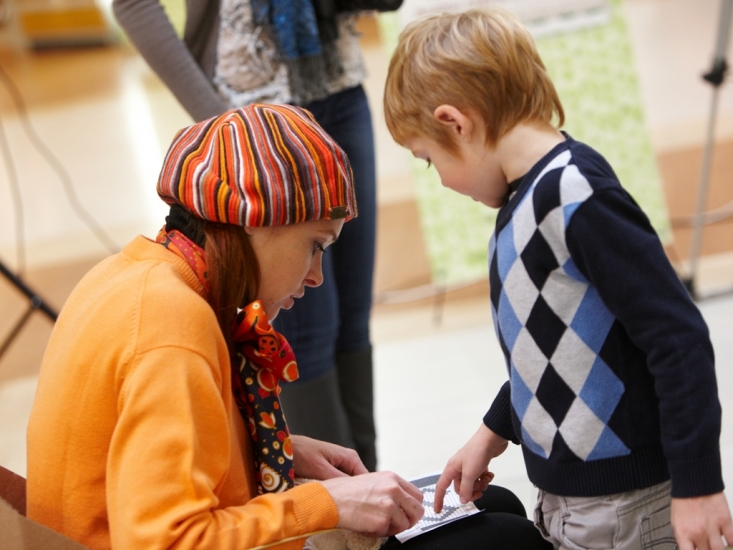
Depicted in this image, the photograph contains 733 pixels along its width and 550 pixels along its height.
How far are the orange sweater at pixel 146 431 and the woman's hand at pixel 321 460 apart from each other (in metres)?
0.20

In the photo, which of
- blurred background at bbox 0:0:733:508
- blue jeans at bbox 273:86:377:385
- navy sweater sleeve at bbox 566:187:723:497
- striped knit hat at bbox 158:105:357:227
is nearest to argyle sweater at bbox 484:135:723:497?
navy sweater sleeve at bbox 566:187:723:497

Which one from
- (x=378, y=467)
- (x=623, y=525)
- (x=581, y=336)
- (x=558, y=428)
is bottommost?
(x=378, y=467)

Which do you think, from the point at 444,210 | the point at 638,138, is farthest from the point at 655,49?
the point at 444,210

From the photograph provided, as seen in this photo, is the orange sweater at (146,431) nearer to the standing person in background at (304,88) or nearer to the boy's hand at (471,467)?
the boy's hand at (471,467)

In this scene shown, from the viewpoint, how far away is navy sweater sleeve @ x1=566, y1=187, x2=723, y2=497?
31.9 inches

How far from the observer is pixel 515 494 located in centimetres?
121

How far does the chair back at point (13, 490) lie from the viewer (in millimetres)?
902

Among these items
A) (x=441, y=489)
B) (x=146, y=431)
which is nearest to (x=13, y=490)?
(x=146, y=431)

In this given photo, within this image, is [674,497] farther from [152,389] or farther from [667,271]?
[152,389]

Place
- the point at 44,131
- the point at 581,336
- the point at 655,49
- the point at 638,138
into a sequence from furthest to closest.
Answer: the point at 44,131 < the point at 655,49 < the point at 638,138 < the point at 581,336

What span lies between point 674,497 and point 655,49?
4.95m

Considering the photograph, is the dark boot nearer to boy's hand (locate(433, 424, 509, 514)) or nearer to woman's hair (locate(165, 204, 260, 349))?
boy's hand (locate(433, 424, 509, 514))

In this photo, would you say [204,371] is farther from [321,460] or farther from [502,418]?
[502,418]

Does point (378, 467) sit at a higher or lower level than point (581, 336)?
lower
